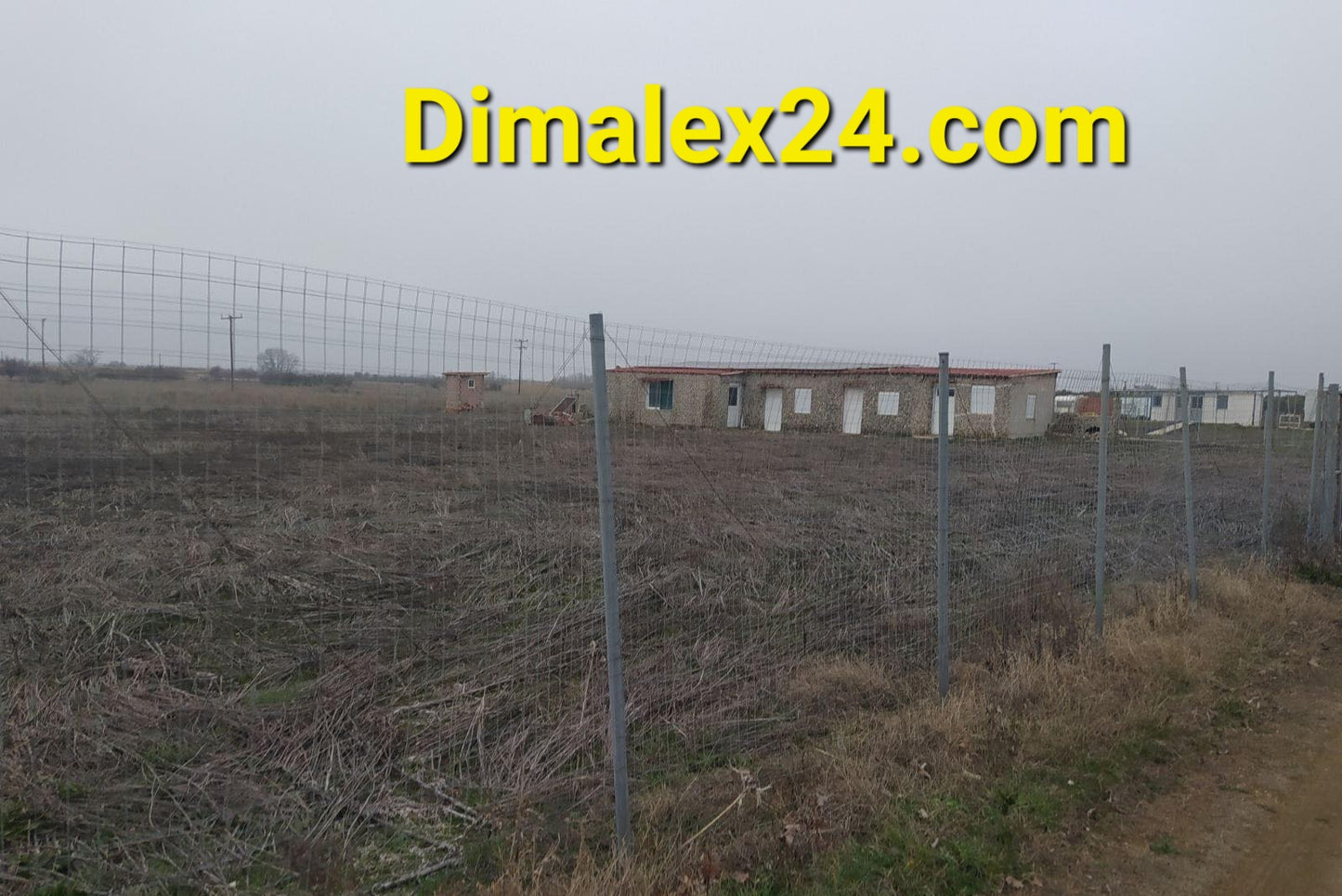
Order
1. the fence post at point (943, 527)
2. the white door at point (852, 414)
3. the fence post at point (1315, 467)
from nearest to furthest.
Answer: the fence post at point (943, 527), the white door at point (852, 414), the fence post at point (1315, 467)

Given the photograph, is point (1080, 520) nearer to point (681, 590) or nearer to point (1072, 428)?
point (1072, 428)

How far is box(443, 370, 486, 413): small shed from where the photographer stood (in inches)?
152

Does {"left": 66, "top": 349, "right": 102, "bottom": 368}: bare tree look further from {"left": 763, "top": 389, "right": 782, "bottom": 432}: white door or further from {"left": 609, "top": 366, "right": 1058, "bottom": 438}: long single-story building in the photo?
{"left": 763, "top": 389, "right": 782, "bottom": 432}: white door

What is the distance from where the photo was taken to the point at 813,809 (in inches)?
136

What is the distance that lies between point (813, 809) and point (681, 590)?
295 cm

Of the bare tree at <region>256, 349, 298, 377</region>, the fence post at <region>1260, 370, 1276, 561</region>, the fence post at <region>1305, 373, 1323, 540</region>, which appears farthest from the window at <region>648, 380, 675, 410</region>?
the fence post at <region>1305, 373, 1323, 540</region>

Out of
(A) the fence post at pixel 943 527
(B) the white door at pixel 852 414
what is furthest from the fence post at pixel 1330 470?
(A) the fence post at pixel 943 527

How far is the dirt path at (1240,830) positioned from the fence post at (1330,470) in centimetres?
560

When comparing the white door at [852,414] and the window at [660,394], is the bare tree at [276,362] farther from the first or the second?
the white door at [852,414]

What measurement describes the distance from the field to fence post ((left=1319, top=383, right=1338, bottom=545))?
2390mm

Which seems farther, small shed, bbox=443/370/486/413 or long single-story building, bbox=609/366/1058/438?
long single-story building, bbox=609/366/1058/438

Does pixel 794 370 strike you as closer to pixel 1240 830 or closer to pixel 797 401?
pixel 797 401

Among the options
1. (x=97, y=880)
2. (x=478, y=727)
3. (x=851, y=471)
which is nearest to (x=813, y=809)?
(x=478, y=727)

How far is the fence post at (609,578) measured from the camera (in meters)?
3.01
